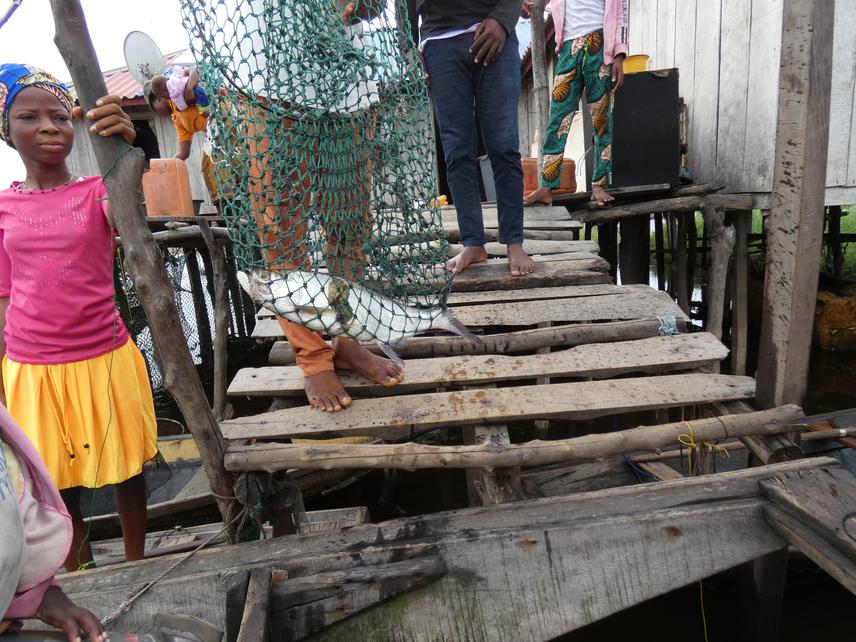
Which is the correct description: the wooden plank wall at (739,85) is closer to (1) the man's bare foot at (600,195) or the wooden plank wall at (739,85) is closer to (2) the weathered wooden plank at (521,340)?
(1) the man's bare foot at (600,195)

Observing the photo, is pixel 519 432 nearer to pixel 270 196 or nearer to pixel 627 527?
pixel 627 527

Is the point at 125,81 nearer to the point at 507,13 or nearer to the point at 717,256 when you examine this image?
the point at 507,13

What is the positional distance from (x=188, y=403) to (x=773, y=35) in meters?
4.65

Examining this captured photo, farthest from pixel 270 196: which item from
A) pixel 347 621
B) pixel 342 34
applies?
pixel 347 621

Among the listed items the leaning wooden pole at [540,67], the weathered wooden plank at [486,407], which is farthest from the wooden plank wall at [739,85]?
the weathered wooden plank at [486,407]

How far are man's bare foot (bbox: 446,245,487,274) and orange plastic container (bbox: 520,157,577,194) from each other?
2.21m

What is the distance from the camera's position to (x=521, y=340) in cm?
229

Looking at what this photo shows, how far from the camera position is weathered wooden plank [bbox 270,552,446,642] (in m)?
1.30

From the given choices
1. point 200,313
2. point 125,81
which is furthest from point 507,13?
point 125,81

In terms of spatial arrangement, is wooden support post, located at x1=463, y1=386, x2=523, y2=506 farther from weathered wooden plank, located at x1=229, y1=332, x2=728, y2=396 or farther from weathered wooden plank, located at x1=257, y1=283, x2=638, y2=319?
weathered wooden plank, located at x1=257, y1=283, x2=638, y2=319

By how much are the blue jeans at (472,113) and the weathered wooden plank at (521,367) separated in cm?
108

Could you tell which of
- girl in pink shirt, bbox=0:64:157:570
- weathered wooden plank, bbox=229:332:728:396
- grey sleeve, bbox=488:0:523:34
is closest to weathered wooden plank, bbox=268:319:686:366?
weathered wooden plank, bbox=229:332:728:396

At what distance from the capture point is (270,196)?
149cm

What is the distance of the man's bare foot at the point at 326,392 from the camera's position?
1.83m
